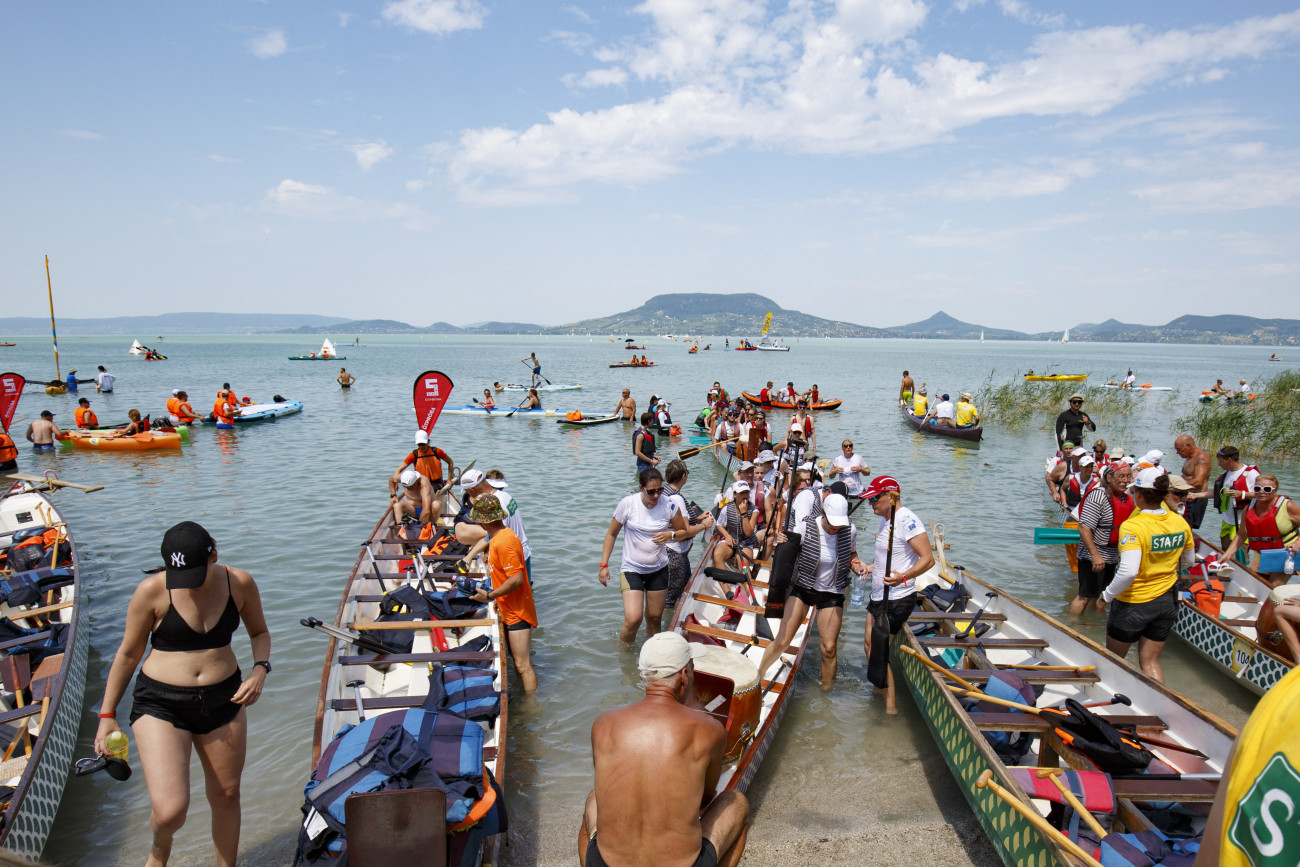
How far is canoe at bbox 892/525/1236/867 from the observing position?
4156 millimetres

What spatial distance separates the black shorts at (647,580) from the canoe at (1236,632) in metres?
5.38

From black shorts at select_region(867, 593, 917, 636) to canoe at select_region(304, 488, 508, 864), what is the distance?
12.0 ft

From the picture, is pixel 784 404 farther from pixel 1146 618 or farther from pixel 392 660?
pixel 392 660

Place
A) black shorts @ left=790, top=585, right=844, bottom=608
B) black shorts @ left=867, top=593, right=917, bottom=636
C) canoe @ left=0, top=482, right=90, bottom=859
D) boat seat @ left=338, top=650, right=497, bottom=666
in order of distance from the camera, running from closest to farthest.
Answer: canoe @ left=0, top=482, right=90, bottom=859 < boat seat @ left=338, top=650, right=497, bottom=666 < black shorts @ left=790, top=585, right=844, bottom=608 < black shorts @ left=867, top=593, right=917, bottom=636

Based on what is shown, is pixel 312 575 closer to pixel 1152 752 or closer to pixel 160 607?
pixel 160 607

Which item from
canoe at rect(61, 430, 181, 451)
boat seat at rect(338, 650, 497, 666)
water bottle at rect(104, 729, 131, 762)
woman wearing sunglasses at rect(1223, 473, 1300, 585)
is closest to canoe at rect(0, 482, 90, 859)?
water bottle at rect(104, 729, 131, 762)

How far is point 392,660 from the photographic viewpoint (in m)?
6.04

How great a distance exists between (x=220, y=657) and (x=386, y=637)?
3438mm

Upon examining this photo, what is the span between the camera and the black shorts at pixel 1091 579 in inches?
344

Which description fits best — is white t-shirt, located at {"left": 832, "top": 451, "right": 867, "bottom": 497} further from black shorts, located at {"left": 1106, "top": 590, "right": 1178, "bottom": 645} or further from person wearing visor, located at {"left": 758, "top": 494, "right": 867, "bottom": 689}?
person wearing visor, located at {"left": 758, "top": 494, "right": 867, "bottom": 689}

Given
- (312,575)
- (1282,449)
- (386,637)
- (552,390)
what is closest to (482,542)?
(386,637)

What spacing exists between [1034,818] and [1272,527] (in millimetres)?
6966

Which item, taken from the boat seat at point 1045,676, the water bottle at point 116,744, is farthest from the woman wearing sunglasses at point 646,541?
the water bottle at point 116,744

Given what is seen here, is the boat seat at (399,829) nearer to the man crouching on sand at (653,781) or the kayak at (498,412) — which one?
the man crouching on sand at (653,781)
